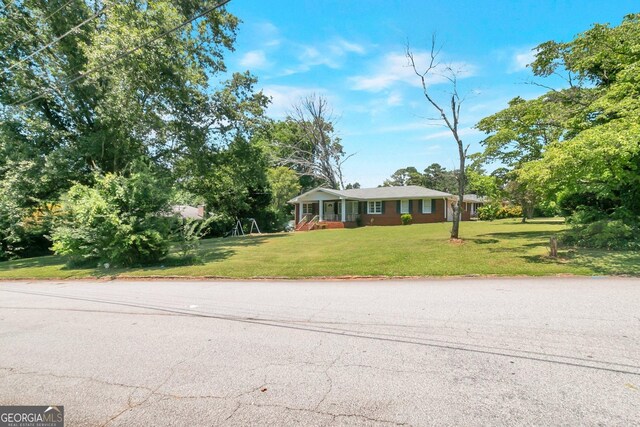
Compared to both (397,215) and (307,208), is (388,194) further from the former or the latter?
(307,208)

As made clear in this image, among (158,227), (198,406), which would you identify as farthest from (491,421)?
(158,227)

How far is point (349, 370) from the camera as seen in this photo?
3551 mm

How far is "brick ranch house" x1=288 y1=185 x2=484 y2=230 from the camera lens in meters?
32.4

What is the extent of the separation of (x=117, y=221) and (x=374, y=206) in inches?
1004

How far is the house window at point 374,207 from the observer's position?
112 feet

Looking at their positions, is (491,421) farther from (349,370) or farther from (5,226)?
(5,226)

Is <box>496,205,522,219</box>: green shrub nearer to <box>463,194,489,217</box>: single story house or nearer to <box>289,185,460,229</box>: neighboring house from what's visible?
<box>463,194,489,217</box>: single story house

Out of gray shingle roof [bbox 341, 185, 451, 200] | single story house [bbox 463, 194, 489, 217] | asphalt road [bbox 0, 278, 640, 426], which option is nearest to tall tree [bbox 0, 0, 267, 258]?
asphalt road [bbox 0, 278, 640, 426]

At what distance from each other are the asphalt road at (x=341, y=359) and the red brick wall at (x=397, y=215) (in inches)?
1028

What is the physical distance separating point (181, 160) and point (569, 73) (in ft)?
70.1

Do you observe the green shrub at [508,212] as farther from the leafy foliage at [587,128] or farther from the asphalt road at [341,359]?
the asphalt road at [341,359]

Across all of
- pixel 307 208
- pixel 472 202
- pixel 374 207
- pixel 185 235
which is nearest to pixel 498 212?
pixel 472 202

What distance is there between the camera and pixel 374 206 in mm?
34219

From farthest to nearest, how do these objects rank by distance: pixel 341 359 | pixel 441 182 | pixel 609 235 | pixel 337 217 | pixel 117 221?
pixel 441 182 → pixel 337 217 → pixel 117 221 → pixel 609 235 → pixel 341 359
